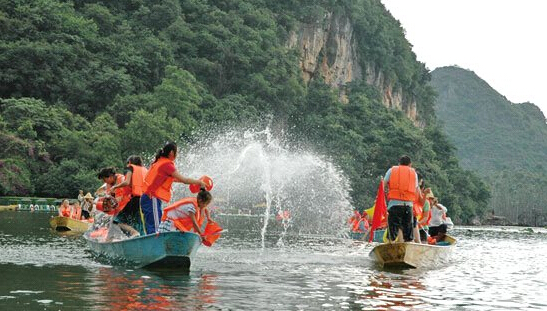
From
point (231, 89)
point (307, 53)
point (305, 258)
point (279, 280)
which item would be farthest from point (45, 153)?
point (307, 53)

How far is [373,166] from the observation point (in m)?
101

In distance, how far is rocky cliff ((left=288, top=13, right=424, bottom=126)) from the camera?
128500 mm

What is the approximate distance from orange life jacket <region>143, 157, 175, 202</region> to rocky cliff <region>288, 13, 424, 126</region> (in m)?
110

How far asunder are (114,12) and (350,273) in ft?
312

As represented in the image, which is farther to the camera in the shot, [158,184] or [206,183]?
[158,184]

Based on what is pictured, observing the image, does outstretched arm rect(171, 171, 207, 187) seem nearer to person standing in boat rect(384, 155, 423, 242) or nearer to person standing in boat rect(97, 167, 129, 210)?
person standing in boat rect(97, 167, 129, 210)

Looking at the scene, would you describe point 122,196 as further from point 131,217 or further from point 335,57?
point 335,57

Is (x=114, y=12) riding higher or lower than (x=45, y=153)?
Result: higher

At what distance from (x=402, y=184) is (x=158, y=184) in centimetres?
546

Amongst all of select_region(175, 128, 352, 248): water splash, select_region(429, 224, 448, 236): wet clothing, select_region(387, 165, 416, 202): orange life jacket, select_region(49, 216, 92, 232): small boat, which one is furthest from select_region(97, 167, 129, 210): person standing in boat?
select_region(175, 128, 352, 248): water splash

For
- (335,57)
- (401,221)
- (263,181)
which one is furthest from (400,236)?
(335,57)

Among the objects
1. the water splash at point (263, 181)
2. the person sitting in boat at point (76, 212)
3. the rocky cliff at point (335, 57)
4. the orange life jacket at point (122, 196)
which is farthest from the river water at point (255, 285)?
the rocky cliff at point (335, 57)

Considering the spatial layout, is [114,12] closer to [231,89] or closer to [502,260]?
[231,89]

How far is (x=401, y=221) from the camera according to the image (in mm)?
18594
